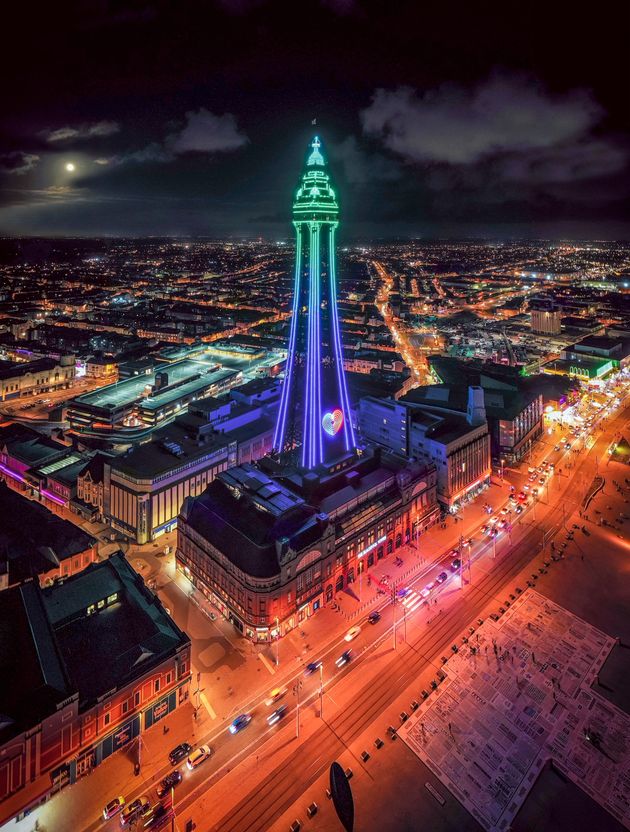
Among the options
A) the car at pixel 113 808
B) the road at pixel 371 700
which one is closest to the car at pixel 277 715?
the road at pixel 371 700

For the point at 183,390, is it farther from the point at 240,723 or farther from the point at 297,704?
the point at 240,723

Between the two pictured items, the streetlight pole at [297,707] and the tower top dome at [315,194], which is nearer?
the streetlight pole at [297,707]

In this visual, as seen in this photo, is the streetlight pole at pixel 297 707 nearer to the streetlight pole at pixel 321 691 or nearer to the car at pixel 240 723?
the streetlight pole at pixel 321 691

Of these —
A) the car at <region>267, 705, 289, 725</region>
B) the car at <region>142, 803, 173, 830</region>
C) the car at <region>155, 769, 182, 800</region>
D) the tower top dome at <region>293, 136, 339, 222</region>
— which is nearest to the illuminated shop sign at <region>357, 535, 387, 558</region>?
the car at <region>267, 705, 289, 725</region>

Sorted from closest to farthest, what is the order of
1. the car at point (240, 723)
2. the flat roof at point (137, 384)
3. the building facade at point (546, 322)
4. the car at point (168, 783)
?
1. the car at point (168, 783)
2. the car at point (240, 723)
3. the flat roof at point (137, 384)
4. the building facade at point (546, 322)

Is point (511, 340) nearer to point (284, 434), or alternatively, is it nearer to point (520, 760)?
point (284, 434)

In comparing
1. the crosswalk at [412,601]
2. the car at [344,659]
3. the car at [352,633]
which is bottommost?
the car at [344,659]

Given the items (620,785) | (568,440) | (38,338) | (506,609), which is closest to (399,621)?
(506,609)
